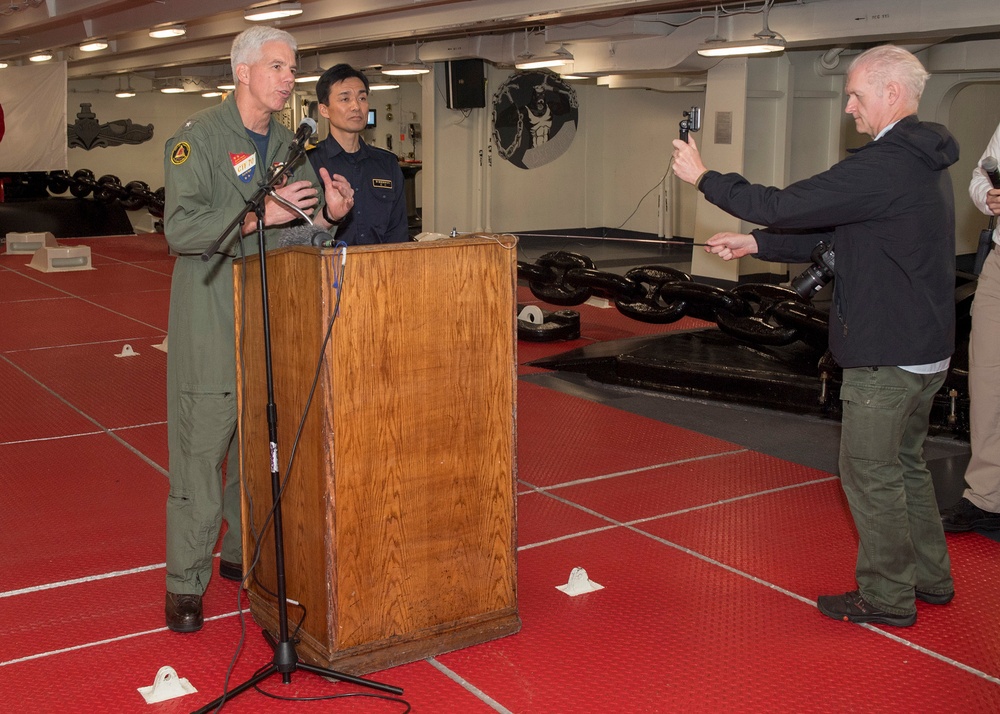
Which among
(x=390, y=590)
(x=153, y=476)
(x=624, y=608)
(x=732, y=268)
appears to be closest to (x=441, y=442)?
(x=390, y=590)

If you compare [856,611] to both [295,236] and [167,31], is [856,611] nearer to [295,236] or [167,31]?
[295,236]

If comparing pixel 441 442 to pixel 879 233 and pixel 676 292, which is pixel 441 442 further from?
pixel 676 292

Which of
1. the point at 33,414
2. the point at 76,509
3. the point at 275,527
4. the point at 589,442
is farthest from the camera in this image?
the point at 33,414

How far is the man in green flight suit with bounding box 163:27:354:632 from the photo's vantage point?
292 cm

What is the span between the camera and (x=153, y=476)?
462 cm

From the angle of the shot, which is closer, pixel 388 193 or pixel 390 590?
pixel 390 590

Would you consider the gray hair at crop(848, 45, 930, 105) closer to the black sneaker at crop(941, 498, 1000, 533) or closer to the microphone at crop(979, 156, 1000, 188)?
the microphone at crop(979, 156, 1000, 188)

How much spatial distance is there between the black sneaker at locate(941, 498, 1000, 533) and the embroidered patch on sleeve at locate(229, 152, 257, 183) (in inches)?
109

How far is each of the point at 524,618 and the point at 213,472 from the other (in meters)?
1.03

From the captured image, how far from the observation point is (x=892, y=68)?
2.81m

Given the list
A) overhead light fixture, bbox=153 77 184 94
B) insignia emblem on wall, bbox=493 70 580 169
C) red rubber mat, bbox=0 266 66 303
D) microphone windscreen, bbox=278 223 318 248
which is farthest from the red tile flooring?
overhead light fixture, bbox=153 77 184 94

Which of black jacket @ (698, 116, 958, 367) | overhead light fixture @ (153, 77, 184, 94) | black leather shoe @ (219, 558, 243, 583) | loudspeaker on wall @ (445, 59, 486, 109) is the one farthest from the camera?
overhead light fixture @ (153, 77, 184, 94)

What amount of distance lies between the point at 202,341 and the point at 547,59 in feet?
31.2

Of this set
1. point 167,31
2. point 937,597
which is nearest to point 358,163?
point 937,597
